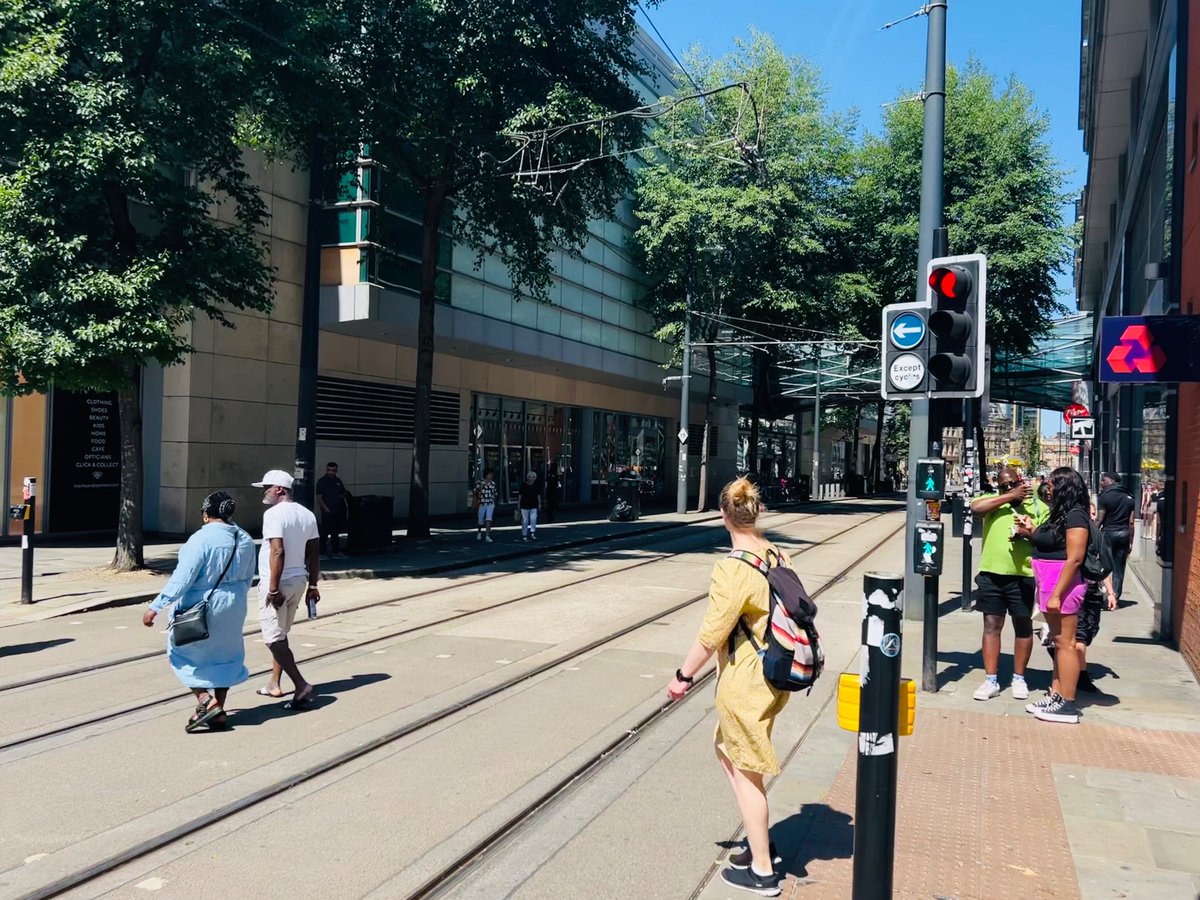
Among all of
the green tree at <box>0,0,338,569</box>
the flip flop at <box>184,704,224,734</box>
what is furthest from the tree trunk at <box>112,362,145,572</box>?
the flip flop at <box>184,704,224,734</box>

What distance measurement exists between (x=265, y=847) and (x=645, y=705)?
3301 millimetres

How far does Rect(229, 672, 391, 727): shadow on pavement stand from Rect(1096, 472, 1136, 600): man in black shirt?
27.4 ft

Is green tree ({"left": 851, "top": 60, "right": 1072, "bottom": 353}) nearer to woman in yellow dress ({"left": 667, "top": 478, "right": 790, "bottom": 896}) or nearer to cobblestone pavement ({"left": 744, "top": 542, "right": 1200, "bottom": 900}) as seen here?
cobblestone pavement ({"left": 744, "top": 542, "right": 1200, "bottom": 900})

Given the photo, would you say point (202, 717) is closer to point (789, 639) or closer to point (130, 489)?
point (789, 639)

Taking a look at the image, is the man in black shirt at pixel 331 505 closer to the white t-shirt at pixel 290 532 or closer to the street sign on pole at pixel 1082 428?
the white t-shirt at pixel 290 532

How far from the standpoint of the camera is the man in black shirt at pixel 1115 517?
440 inches

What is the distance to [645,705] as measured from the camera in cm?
711

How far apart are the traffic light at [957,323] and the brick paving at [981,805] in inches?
91.4

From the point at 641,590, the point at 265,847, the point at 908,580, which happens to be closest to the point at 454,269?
the point at 641,590

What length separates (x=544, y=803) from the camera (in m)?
5.08

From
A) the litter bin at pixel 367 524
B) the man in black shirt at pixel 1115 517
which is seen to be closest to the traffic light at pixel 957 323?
the man in black shirt at pixel 1115 517

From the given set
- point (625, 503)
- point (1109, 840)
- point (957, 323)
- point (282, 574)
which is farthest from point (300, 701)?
point (625, 503)

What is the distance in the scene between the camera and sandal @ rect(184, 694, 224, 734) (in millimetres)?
6145

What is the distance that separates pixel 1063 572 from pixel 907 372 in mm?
1753
